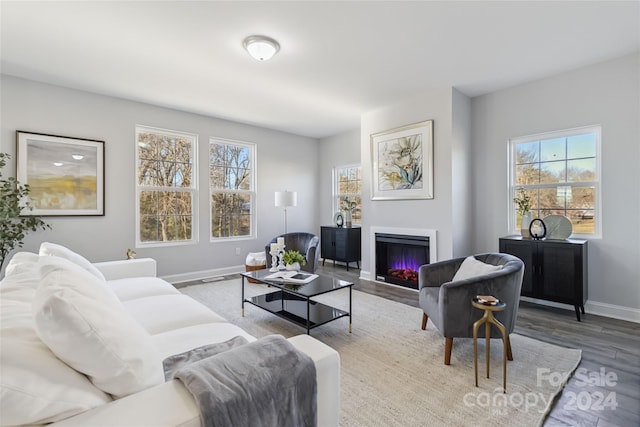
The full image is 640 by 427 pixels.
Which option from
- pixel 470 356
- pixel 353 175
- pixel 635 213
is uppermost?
pixel 353 175

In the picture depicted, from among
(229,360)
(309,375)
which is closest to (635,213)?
(309,375)

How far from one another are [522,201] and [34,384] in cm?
437

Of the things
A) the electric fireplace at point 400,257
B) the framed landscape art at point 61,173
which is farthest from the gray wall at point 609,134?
the framed landscape art at point 61,173

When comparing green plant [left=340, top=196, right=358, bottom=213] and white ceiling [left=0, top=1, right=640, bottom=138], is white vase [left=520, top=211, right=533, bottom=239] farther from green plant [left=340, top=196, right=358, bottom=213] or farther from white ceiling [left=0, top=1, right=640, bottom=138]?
green plant [left=340, top=196, right=358, bottom=213]

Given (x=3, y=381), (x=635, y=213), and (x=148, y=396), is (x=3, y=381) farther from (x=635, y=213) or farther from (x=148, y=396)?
(x=635, y=213)

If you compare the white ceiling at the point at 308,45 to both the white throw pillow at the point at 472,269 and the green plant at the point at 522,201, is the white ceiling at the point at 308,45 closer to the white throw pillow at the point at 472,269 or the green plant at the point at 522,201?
the green plant at the point at 522,201

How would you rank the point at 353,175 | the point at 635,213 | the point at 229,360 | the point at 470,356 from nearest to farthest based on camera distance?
the point at 229,360 → the point at 470,356 → the point at 635,213 → the point at 353,175

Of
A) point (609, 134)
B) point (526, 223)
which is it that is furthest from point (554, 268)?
point (609, 134)

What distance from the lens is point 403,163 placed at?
14.5 feet

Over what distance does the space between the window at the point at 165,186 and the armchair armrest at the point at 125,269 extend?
56.9 inches

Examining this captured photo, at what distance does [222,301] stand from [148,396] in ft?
9.58

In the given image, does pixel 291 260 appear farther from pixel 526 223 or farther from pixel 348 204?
pixel 348 204

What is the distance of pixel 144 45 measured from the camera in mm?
2867

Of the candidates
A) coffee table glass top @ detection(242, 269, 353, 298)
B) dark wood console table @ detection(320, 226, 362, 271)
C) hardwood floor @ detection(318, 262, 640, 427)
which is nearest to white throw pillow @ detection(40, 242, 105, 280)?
coffee table glass top @ detection(242, 269, 353, 298)
